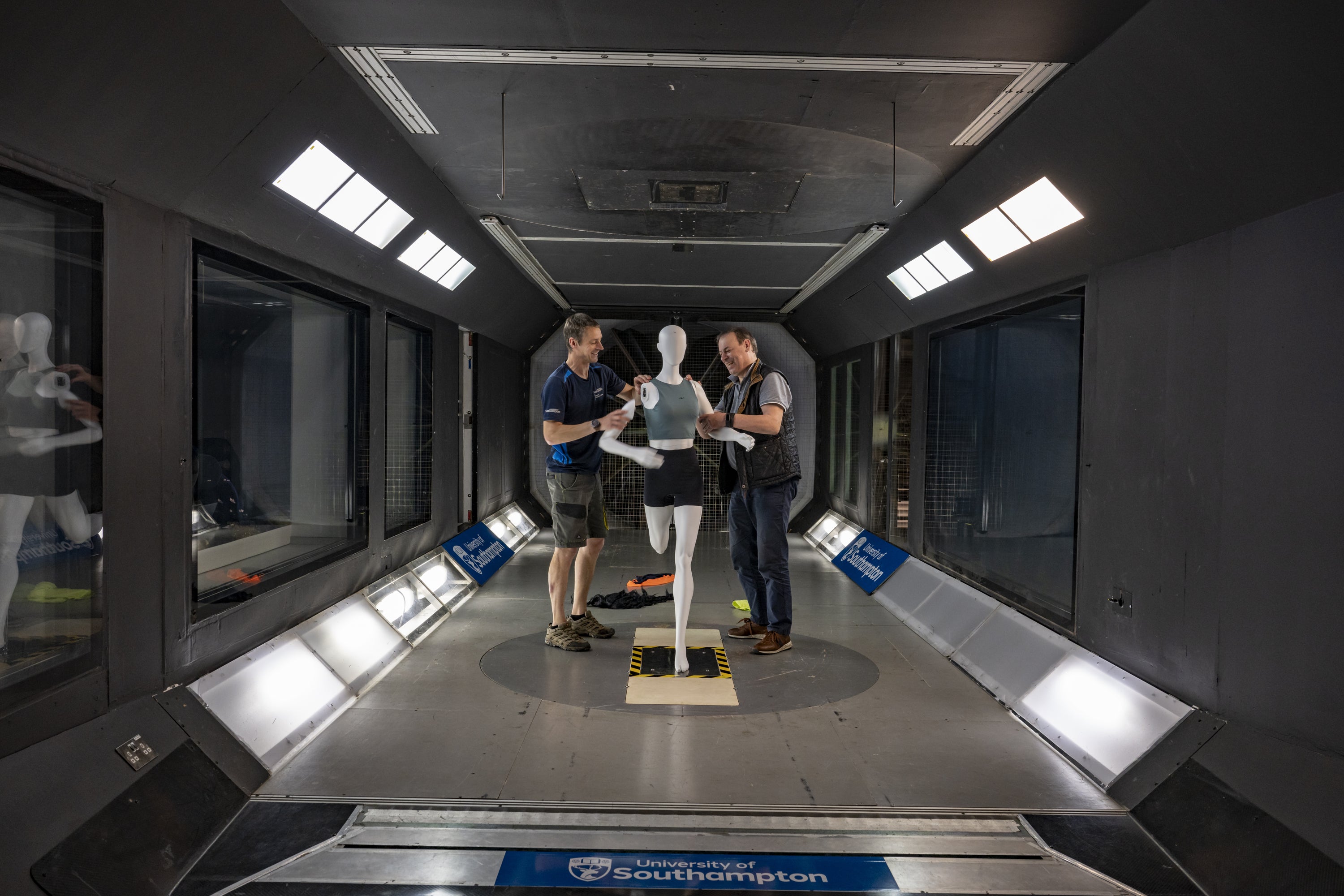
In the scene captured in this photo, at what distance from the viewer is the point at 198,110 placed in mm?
2580

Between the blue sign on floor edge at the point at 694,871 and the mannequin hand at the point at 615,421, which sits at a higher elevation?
the mannequin hand at the point at 615,421

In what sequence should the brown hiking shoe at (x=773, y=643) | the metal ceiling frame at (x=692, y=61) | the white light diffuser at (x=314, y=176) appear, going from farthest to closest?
the brown hiking shoe at (x=773, y=643), the white light diffuser at (x=314, y=176), the metal ceiling frame at (x=692, y=61)

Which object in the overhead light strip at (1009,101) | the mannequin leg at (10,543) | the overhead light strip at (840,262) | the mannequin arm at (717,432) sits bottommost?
the mannequin leg at (10,543)

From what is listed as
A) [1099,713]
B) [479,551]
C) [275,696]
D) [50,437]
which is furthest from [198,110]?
[479,551]

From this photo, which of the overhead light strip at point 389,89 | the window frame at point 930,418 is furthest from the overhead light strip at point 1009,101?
the overhead light strip at point 389,89

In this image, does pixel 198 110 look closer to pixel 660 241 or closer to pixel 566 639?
pixel 566 639

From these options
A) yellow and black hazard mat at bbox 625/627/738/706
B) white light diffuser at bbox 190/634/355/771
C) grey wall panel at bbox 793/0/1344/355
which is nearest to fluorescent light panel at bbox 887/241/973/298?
grey wall panel at bbox 793/0/1344/355

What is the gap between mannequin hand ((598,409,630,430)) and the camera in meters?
4.05

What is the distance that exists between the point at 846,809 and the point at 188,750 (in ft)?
7.72

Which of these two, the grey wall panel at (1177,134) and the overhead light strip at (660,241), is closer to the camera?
the grey wall panel at (1177,134)

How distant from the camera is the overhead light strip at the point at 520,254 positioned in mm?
5477

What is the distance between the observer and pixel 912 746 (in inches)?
131

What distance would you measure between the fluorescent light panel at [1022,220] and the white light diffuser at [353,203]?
10.6 ft

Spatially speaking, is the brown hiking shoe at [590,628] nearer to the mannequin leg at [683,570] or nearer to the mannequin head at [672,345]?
the mannequin leg at [683,570]
